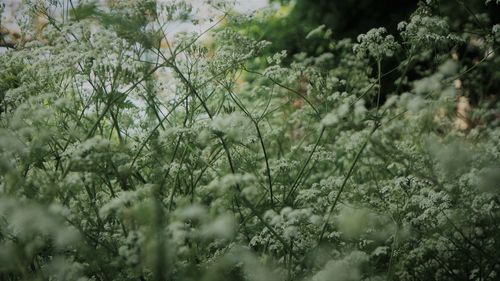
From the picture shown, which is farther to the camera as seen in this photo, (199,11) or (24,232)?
(199,11)

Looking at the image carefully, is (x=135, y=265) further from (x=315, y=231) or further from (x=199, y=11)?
(x=199, y=11)

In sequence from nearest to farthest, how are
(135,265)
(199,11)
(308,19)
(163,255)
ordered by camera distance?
(163,255)
(135,265)
(199,11)
(308,19)

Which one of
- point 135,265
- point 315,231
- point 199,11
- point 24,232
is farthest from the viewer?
point 199,11

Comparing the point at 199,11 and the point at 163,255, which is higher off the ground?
the point at 199,11

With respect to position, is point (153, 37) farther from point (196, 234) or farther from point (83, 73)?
point (196, 234)

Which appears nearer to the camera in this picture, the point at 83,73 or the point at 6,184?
the point at 6,184

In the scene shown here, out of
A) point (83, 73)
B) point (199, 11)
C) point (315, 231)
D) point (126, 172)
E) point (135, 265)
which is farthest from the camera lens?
point (199, 11)

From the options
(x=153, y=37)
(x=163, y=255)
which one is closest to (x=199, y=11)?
(x=153, y=37)

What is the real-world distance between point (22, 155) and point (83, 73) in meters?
0.79

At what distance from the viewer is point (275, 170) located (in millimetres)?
3361

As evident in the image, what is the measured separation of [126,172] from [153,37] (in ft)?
3.06

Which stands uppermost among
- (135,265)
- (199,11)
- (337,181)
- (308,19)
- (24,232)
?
(308,19)

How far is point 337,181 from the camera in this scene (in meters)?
3.33

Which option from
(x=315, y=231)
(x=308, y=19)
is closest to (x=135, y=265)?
(x=315, y=231)
